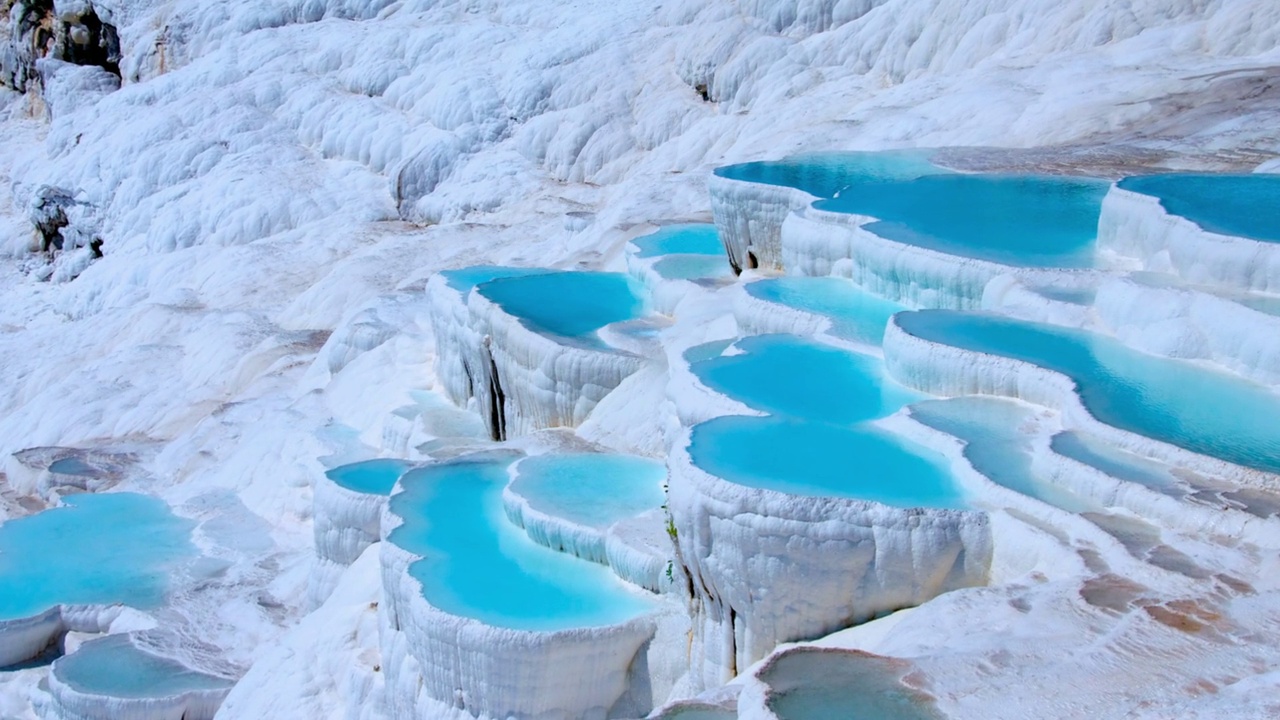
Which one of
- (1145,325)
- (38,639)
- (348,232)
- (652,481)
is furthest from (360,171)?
A: (1145,325)

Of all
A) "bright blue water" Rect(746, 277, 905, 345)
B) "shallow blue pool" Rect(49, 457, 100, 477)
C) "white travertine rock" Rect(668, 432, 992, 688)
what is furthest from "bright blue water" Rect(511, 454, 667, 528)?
"shallow blue pool" Rect(49, 457, 100, 477)

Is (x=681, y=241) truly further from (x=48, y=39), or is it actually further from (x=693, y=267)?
(x=48, y=39)

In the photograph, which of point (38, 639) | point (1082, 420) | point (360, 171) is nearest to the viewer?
point (1082, 420)

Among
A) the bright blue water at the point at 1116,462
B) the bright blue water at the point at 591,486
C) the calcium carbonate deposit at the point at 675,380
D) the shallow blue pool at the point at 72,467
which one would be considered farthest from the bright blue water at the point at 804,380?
the shallow blue pool at the point at 72,467

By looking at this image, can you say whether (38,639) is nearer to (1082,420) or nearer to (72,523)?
(72,523)

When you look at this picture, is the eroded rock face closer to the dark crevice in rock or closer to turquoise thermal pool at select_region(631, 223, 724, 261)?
turquoise thermal pool at select_region(631, 223, 724, 261)
